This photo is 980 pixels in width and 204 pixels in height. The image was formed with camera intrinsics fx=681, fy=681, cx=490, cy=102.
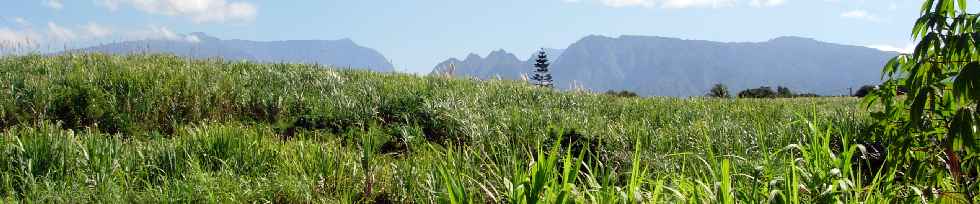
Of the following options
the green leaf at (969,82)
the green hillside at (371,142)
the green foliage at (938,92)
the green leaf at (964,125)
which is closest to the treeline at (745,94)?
the green hillside at (371,142)

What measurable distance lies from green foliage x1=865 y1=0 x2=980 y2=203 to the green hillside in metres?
0.29

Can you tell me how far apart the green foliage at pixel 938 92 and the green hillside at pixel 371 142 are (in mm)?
290

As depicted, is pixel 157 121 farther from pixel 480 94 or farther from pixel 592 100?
pixel 592 100

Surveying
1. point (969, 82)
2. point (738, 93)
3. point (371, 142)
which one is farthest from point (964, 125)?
point (738, 93)

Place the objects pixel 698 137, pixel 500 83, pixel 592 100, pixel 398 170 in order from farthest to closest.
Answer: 1. pixel 500 83
2. pixel 592 100
3. pixel 698 137
4. pixel 398 170

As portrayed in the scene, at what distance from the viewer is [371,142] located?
652 cm

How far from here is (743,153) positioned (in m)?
5.52

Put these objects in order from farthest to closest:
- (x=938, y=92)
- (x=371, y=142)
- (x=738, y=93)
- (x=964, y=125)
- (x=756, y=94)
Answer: (x=756, y=94) → (x=738, y=93) → (x=371, y=142) → (x=938, y=92) → (x=964, y=125)

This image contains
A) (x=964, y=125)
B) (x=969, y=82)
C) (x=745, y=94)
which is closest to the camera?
(x=969, y=82)

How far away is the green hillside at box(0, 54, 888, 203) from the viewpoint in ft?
12.0

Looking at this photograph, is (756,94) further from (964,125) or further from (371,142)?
(964,125)

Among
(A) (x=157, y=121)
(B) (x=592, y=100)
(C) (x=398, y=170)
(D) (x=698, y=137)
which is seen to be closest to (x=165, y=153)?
(C) (x=398, y=170)

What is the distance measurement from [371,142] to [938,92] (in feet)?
15.4

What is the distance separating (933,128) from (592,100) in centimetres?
673
